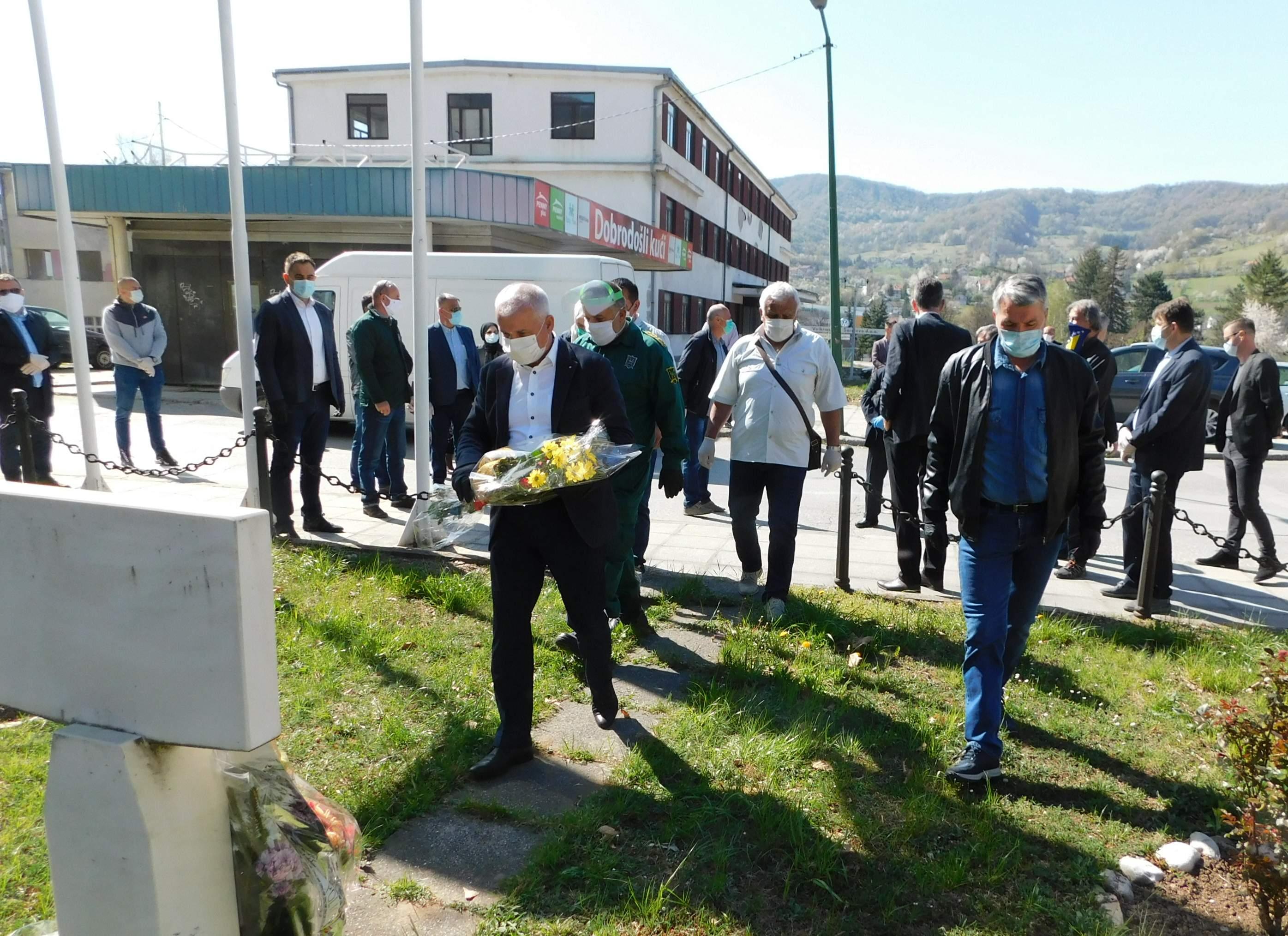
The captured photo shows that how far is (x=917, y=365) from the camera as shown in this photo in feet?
21.9

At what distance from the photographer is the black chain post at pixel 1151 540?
19.5 feet

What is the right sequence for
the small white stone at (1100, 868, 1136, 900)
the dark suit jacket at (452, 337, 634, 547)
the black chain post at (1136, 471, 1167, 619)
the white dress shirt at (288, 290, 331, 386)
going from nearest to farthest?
the small white stone at (1100, 868, 1136, 900), the dark suit jacket at (452, 337, 634, 547), the black chain post at (1136, 471, 1167, 619), the white dress shirt at (288, 290, 331, 386)

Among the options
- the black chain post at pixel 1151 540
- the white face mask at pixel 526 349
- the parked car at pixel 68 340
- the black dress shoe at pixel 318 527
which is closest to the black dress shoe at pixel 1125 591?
the black chain post at pixel 1151 540

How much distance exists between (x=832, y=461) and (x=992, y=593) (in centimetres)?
237

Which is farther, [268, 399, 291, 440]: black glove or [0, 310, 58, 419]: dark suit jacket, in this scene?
[0, 310, 58, 419]: dark suit jacket

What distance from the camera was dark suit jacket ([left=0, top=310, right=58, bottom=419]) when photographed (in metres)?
8.73

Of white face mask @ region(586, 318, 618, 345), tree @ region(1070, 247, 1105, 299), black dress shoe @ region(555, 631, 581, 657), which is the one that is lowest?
black dress shoe @ region(555, 631, 581, 657)

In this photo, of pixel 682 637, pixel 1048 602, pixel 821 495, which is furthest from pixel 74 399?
pixel 1048 602

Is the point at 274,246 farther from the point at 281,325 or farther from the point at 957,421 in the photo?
the point at 957,421

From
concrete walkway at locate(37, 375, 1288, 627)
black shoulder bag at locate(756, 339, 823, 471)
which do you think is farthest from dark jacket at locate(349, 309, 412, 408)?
black shoulder bag at locate(756, 339, 823, 471)

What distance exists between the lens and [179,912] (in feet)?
6.54

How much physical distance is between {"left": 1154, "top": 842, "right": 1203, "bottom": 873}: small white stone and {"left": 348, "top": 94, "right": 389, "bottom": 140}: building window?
108 ft

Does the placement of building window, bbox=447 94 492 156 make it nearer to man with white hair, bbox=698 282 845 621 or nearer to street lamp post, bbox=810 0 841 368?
street lamp post, bbox=810 0 841 368

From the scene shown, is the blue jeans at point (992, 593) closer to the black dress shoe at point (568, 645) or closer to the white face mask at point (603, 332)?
the black dress shoe at point (568, 645)
